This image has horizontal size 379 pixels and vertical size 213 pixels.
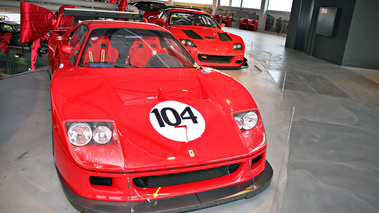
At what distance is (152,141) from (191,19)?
546cm

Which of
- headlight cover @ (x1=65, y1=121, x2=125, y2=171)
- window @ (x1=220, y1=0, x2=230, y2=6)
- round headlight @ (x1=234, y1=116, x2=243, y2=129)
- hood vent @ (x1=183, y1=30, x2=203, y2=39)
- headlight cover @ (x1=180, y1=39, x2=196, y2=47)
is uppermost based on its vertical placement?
window @ (x1=220, y1=0, x2=230, y2=6)

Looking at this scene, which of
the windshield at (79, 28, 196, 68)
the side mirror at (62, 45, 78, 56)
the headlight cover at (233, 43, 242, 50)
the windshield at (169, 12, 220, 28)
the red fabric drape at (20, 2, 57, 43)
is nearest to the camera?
the side mirror at (62, 45, 78, 56)

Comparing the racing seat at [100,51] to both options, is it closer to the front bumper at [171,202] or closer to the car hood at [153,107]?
the car hood at [153,107]

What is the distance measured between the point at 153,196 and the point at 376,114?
3.92 m

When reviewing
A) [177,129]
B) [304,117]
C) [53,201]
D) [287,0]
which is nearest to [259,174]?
[177,129]

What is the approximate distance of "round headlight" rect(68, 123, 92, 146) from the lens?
5.42ft

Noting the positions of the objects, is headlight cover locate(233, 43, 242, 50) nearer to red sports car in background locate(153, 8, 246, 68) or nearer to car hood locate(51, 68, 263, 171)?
red sports car in background locate(153, 8, 246, 68)

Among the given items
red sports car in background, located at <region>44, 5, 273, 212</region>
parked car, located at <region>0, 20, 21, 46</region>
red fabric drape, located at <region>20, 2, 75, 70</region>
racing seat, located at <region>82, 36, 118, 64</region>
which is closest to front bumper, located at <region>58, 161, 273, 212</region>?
red sports car in background, located at <region>44, 5, 273, 212</region>

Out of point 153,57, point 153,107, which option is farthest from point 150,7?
point 153,107

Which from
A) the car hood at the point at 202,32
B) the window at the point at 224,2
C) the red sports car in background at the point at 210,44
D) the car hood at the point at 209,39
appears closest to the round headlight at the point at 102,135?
the red sports car in background at the point at 210,44

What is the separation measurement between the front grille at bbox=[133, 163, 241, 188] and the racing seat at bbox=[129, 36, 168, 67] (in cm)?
133

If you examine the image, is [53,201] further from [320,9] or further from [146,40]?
[320,9]

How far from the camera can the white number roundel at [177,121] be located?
176 cm

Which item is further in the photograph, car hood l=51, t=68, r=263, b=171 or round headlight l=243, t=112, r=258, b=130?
round headlight l=243, t=112, r=258, b=130
